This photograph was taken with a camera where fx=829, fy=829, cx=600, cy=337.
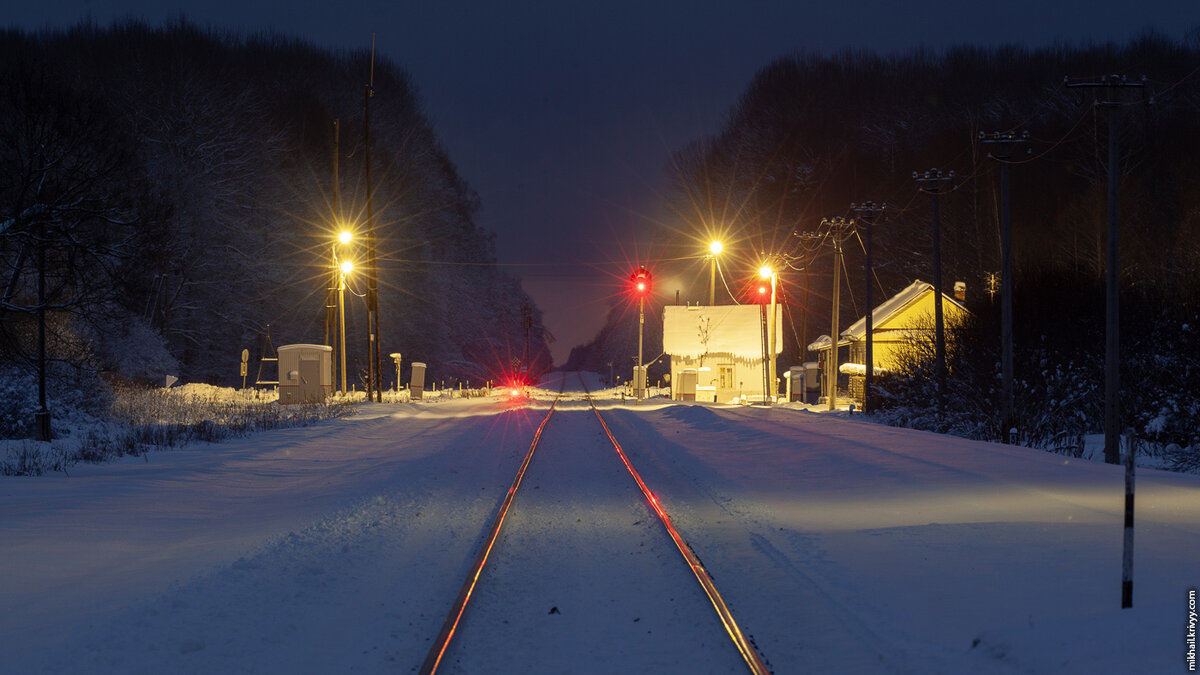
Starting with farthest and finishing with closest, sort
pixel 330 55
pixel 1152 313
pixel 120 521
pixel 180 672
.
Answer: pixel 330 55
pixel 1152 313
pixel 120 521
pixel 180 672

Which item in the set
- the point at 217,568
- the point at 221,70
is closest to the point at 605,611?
the point at 217,568

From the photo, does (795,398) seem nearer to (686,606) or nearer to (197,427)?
(197,427)

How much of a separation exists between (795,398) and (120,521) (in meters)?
49.2

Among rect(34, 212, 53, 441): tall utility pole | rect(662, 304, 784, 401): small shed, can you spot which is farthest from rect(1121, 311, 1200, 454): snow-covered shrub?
rect(662, 304, 784, 401): small shed

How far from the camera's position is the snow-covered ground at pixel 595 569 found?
5773mm

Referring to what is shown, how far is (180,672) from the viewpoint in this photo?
18.4ft

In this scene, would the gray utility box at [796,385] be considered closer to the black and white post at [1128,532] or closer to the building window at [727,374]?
the building window at [727,374]

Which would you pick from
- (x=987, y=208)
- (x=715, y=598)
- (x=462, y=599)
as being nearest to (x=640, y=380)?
(x=987, y=208)

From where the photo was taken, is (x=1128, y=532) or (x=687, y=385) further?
(x=687, y=385)

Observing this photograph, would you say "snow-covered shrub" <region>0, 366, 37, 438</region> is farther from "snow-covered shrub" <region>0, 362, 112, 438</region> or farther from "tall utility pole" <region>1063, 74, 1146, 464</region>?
"tall utility pole" <region>1063, 74, 1146, 464</region>

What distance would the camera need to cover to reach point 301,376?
3869 centimetres

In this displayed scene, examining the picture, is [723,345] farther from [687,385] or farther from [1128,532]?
[1128,532]

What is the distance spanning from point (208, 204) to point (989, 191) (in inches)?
2173

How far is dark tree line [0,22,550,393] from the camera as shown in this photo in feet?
77.4
